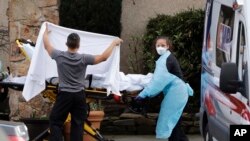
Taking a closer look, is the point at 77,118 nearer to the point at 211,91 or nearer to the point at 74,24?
the point at 211,91

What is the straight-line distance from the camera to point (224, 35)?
8.01m

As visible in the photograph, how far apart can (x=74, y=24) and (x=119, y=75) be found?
9.07 ft

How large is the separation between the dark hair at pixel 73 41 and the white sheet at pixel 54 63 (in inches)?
19.7

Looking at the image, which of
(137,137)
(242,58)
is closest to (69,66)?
(242,58)

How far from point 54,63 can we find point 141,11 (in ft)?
11.9

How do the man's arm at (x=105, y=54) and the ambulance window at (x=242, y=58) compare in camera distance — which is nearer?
the ambulance window at (x=242, y=58)

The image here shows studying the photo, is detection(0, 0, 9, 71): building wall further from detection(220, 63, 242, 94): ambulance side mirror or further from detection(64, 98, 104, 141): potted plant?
detection(220, 63, 242, 94): ambulance side mirror

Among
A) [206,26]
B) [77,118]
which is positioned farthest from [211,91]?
[77,118]

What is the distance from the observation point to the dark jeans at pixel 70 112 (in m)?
9.08

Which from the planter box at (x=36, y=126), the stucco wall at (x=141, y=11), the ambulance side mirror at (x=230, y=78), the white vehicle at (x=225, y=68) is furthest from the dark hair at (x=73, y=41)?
the stucco wall at (x=141, y=11)

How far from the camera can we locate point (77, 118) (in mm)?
9250

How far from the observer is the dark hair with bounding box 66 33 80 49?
8.99m

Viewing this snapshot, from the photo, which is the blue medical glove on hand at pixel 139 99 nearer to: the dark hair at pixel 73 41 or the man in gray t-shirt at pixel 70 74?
the man in gray t-shirt at pixel 70 74

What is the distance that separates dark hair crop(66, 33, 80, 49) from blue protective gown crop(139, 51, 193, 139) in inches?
41.7
